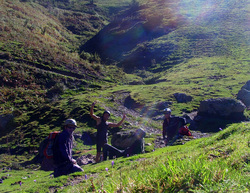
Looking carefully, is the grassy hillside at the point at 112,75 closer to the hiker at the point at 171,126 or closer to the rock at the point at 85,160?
the rock at the point at 85,160

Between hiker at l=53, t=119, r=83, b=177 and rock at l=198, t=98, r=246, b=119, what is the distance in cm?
1985

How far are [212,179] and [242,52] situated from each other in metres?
69.9

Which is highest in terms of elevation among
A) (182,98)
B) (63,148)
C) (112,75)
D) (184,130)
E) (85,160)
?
(112,75)

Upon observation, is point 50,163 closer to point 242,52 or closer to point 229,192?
point 229,192

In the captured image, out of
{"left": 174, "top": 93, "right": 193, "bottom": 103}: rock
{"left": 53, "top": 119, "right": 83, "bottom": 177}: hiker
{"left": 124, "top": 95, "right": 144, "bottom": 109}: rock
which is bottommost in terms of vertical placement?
{"left": 124, "top": 95, "right": 144, "bottom": 109}: rock

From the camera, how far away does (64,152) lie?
25.4 ft

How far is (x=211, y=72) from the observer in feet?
163

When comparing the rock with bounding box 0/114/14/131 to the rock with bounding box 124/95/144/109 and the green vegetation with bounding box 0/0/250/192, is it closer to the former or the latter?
the green vegetation with bounding box 0/0/250/192

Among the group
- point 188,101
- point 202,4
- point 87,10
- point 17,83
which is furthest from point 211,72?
point 87,10

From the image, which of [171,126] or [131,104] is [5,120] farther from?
[171,126]

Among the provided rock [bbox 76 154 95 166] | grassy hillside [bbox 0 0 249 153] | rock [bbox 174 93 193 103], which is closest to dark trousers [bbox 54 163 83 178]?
rock [bbox 76 154 95 166]

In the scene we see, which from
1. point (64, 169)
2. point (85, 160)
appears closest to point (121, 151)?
point (85, 160)

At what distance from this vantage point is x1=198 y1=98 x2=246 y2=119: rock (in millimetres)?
24156

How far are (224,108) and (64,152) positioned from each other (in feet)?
68.5
